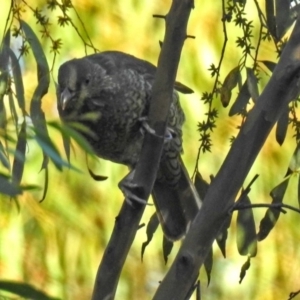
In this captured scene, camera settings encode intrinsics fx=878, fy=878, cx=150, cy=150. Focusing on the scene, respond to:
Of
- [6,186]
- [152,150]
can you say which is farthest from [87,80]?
[6,186]

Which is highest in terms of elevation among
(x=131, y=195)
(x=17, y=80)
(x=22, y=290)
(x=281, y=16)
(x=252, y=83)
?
(x=281, y=16)

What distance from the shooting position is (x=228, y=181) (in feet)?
5.06

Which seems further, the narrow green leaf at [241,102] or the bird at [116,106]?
the bird at [116,106]

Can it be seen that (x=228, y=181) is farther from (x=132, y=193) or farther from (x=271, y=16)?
(x=271, y=16)

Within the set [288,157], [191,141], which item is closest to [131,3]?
[191,141]

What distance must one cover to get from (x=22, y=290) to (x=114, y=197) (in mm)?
1753

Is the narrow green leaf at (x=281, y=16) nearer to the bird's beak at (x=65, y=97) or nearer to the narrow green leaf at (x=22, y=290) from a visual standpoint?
the bird's beak at (x=65, y=97)

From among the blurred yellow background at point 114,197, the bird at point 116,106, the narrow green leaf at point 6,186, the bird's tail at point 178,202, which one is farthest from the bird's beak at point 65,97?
the narrow green leaf at point 6,186

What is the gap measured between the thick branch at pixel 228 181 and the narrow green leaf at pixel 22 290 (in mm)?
739

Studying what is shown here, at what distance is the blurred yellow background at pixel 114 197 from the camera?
2.51 m

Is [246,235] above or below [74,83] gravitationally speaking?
below

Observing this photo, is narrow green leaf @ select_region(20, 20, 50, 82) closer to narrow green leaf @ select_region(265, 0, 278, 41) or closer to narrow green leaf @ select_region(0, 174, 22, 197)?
narrow green leaf @ select_region(265, 0, 278, 41)

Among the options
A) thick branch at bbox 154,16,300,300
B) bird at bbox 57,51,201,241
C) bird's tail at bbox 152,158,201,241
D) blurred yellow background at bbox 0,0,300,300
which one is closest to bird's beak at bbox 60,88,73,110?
bird at bbox 57,51,201,241

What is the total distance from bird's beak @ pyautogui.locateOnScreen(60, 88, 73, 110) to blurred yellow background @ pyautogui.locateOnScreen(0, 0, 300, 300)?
0.93 ft
